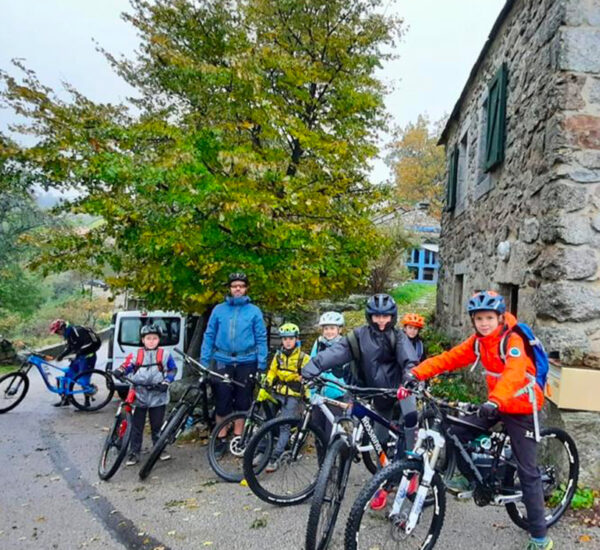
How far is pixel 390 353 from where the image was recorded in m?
3.69

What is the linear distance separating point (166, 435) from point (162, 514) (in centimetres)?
79

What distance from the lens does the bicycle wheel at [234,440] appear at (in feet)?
14.6

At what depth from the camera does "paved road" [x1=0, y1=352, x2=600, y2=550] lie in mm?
3316

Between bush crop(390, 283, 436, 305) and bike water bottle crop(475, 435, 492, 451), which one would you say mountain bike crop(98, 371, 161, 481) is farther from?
bush crop(390, 283, 436, 305)

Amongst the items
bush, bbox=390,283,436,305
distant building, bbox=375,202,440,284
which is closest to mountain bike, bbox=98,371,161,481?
bush, bbox=390,283,436,305

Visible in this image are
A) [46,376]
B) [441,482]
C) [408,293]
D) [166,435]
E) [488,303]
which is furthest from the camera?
[408,293]

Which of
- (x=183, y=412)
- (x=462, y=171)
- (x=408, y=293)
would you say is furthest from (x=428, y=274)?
(x=183, y=412)

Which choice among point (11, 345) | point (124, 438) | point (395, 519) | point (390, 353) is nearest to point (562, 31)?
point (390, 353)

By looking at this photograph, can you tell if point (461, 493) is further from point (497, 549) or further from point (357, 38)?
point (357, 38)

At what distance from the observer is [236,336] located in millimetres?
4910

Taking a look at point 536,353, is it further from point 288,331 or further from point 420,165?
point 420,165

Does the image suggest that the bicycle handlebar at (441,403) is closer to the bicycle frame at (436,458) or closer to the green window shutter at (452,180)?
the bicycle frame at (436,458)

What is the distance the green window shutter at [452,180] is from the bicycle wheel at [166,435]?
6.74 metres

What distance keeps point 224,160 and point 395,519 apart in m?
4.32
